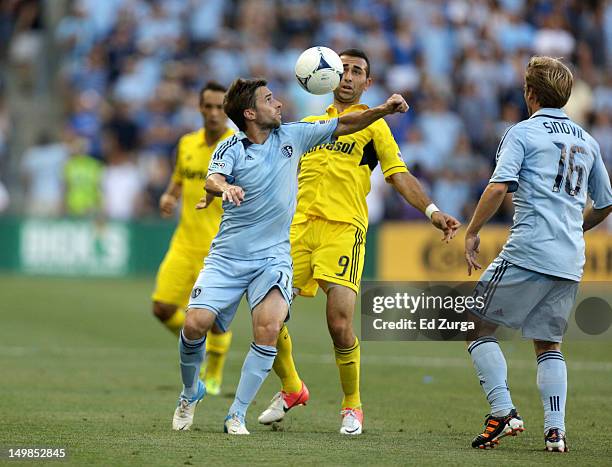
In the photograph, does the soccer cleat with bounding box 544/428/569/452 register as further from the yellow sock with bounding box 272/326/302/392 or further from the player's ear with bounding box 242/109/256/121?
the player's ear with bounding box 242/109/256/121

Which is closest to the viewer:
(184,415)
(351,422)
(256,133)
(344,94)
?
(256,133)

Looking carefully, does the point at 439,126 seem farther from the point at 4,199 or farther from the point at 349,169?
the point at 349,169

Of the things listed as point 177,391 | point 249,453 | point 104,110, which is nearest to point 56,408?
point 177,391

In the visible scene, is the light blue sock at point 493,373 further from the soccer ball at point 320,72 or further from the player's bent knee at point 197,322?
the soccer ball at point 320,72

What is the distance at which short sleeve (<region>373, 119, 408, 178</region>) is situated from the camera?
902cm

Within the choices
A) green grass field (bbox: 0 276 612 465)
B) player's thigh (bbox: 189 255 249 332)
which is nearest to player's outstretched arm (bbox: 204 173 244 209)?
player's thigh (bbox: 189 255 249 332)

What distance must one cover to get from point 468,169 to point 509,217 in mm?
1323

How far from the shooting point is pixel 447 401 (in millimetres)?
10641

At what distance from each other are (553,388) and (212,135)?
15.5 ft

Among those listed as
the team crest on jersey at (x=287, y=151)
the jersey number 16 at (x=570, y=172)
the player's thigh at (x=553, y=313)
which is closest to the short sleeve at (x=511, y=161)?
the jersey number 16 at (x=570, y=172)

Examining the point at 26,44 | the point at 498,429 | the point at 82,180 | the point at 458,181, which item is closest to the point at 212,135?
the point at 498,429

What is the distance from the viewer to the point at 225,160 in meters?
8.24

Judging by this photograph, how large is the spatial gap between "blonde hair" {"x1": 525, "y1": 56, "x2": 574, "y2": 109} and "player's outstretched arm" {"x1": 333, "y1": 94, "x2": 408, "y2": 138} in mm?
894

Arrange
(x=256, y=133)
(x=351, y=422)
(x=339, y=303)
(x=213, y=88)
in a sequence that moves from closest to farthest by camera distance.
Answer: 1. (x=256, y=133)
2. (x=351, y=422)
3. (x=339, y=303)
4. (x=213, y=88)
